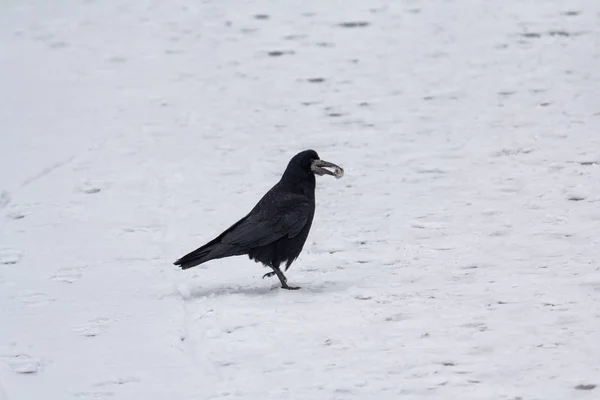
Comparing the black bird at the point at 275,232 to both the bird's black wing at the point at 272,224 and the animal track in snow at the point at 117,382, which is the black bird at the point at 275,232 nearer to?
the bird's black wing at the point at 272,224

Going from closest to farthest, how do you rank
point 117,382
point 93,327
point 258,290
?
1. point 117,382
2. point 93,327
3. point 258,290

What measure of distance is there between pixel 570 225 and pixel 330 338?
9.86ft

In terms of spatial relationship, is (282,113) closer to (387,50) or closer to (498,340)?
(387,50)

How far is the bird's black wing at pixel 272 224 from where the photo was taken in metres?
7.28

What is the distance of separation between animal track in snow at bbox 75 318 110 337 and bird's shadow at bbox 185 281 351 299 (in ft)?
2.18

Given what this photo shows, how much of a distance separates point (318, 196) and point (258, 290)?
267 cm

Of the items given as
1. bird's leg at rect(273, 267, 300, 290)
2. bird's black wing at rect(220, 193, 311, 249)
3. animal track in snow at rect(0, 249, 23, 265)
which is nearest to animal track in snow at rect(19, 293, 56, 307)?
animal track in snow at rect(0, 249, 23, 265)

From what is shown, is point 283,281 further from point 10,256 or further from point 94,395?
point 10,256

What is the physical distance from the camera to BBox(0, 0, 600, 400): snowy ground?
228 inches

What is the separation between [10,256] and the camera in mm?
8219

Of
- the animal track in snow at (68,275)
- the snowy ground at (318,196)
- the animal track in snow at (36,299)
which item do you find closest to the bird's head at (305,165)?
the snowy ground at (318,196)

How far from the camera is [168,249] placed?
8.32 metres

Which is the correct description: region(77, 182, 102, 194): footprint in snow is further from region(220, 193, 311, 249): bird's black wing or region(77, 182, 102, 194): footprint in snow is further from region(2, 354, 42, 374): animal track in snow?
region(2, 354, 42, 374): animal track in snow

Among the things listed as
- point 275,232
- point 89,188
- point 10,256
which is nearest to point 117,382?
point 275,232
